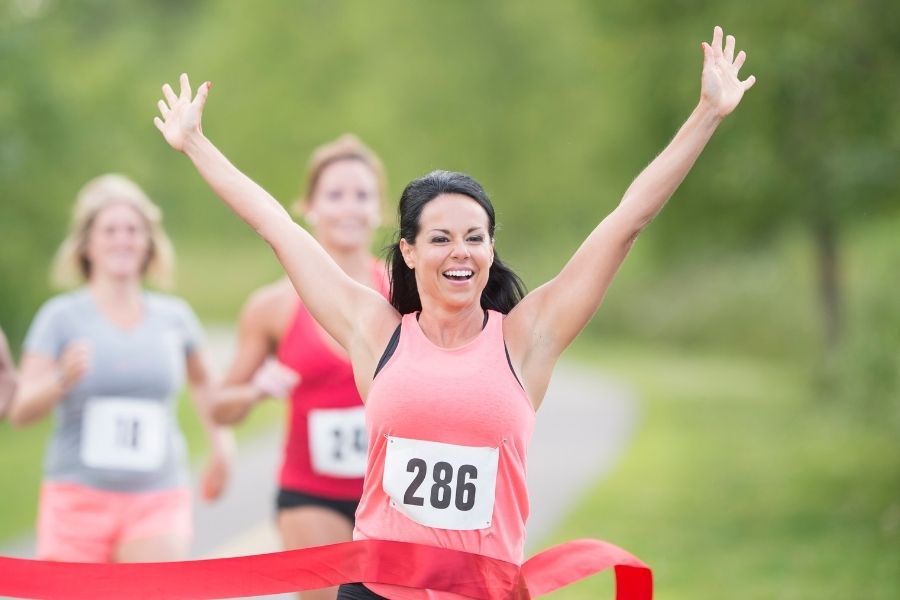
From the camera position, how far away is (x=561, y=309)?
415 cm

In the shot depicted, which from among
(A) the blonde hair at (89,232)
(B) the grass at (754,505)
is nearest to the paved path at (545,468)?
(B) the grass at (754,505)

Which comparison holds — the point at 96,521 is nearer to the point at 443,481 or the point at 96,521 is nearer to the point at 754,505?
the point at 443,481

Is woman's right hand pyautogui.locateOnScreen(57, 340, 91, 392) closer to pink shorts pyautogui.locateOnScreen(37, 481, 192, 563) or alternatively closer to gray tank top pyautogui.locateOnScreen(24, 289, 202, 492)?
gray tank top pyautogui.locateOnScreen(24, 289, 202, 492)

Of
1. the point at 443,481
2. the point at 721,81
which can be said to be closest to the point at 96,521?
the point at 443,481

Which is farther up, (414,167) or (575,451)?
(414,167)

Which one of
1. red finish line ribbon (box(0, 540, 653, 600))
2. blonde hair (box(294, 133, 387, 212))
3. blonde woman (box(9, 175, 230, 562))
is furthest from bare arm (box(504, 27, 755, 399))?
blonde woman (box(9, 175, 230, 562))

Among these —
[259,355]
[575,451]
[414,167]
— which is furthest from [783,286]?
[259,355]

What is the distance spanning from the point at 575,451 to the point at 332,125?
2135 centimetres

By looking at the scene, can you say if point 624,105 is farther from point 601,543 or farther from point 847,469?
point 601,543

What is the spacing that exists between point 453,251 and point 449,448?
52 centimetres

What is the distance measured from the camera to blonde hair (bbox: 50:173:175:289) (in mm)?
6758

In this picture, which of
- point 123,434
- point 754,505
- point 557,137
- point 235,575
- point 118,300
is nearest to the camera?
point 235,575

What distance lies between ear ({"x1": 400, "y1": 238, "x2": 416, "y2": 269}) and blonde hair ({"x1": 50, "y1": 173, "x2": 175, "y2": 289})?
275 cm

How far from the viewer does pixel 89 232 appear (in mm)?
6773
